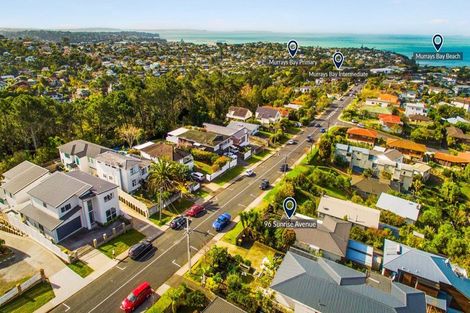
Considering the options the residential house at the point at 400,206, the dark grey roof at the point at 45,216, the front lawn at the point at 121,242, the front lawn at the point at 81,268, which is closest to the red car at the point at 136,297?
the front lawn at the point at 81,268

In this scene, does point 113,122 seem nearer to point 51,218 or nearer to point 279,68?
point 51,218

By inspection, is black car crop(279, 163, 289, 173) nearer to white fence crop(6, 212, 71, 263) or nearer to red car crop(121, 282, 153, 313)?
red car crop(121, 282, 153, 313)

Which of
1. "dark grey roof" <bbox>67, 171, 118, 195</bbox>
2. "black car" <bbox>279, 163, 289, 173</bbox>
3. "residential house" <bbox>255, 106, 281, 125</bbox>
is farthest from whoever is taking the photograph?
"residential house" <bbox>255, 106, 281, 125</bbox>

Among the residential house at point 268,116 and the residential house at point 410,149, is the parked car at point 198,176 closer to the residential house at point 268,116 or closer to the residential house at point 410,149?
the residential house at point 268,116

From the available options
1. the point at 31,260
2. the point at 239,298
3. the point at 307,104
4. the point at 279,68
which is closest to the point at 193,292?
the point at 239,298

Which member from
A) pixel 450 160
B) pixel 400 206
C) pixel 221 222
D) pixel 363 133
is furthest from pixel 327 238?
pixel 450 160

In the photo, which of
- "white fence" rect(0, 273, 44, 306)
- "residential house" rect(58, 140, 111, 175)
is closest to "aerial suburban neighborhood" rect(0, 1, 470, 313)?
"white fence" rect(0, 273, 44, 306)
